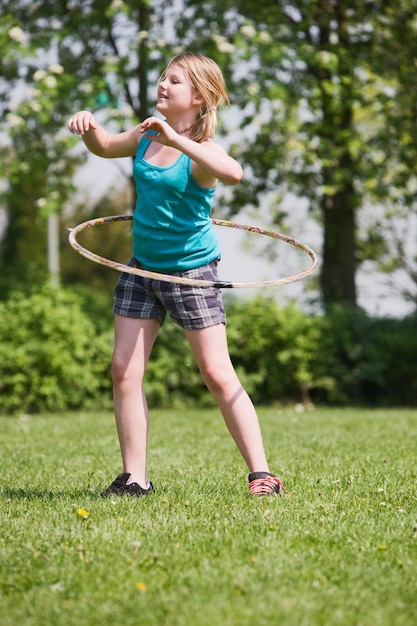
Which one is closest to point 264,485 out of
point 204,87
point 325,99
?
point 204,87

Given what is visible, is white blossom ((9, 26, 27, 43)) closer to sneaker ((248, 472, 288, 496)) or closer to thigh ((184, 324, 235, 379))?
thigh ((184, 324, 235, 379))

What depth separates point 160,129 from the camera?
3439 millimetres

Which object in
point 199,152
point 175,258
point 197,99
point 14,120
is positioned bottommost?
point 175,258

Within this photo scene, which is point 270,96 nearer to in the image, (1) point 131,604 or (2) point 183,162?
(2) point 183,162

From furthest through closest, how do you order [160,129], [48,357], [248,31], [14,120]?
[48,357]
[248,31]
[14,120]
[160,129]

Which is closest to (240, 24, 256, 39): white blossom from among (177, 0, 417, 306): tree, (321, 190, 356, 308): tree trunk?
(177, 0, 417, 306): tree

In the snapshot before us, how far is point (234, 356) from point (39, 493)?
24.0 ft

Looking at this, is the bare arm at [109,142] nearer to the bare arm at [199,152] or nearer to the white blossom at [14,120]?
the bare arm at [199,152]

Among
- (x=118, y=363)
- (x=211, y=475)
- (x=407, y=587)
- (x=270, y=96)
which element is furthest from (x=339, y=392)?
(x=407, y=587)

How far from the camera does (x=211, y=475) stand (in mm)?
4730

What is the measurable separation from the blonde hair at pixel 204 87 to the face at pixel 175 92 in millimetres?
21

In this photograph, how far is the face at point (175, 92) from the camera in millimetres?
3805

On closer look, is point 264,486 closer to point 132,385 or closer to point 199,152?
point 132,385

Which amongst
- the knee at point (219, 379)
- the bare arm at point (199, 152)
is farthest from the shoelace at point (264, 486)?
the bare arm at point (199, 152)
